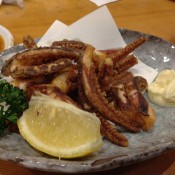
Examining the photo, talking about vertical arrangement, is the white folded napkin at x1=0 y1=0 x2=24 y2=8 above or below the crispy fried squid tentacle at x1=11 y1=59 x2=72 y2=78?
below

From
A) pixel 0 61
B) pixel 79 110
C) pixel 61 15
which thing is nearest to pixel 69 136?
pixel 79 110

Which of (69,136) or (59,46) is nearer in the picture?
(69,136)

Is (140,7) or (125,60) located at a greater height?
(125,60)

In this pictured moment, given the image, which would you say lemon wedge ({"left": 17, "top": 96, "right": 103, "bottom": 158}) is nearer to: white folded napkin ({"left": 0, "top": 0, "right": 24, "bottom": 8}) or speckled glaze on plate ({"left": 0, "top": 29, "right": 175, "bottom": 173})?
speckled glaze on plate ({"left": 0, "top": 29, "right": 175, "bottom": 173})

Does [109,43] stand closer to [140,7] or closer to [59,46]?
[59,46]

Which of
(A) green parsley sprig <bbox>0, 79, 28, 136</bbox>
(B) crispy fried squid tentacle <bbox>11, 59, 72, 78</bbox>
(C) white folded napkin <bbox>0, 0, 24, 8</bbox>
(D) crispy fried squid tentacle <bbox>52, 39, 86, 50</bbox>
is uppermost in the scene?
(B) crispy fried squid tentacle <bbox>11, 59, 72, 78</bbox>

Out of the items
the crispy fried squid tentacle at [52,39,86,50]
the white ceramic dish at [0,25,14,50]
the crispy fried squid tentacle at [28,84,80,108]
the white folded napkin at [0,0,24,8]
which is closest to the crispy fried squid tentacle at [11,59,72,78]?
the crispy fried squid tentacle at [28,84,80,108]
